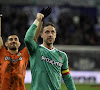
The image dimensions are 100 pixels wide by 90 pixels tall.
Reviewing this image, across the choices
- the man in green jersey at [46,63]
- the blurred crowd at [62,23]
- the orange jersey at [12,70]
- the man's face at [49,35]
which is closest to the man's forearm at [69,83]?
the man in green jersey at [46,63]

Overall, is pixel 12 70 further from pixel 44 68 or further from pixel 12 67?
pixel 44 68

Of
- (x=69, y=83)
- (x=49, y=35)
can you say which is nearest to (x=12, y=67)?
(x=69, y=83)

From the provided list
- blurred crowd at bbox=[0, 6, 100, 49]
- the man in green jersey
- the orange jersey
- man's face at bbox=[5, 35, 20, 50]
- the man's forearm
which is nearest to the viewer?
the man in green jersey

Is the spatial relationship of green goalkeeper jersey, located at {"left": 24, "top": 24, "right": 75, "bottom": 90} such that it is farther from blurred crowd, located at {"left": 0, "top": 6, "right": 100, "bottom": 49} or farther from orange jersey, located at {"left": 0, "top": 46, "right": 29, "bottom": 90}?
blurred crowd, located at {"left": 0, "top": 6, "right": 100, "bottom": 49}

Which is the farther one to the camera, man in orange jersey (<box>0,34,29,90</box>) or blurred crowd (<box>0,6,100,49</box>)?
blurred crowd (<box>0,6,100,49</box>)

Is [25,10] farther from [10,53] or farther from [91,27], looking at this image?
[10,53]

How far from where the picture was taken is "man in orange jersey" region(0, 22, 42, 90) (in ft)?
18.9

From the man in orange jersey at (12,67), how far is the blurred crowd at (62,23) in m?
13.4

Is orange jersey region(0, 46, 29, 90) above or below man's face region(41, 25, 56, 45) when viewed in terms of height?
below

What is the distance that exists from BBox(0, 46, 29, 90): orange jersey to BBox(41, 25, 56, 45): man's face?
6.11 ft

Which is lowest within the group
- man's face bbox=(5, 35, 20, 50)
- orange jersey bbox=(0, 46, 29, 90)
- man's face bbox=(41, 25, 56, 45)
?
orange jersey bbox=(0, 46, 29, 90)

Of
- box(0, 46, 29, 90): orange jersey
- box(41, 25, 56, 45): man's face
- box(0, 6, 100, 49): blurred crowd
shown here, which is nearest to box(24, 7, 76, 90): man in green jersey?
box(41, 25, 56, 45): man's face

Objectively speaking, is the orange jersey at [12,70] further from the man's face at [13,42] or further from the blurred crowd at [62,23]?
the blurred crowd at [62,23]

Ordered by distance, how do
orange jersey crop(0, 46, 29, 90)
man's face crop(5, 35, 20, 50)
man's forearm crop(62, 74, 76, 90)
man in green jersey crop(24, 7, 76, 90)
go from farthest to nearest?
man's face crop(5, 35, 20, 50), orange jersey crop(0, 46, 29, 90), man's forearm crop(62, 74, 76, 90), man in green jersey crop(24, 7, 76, 90)
